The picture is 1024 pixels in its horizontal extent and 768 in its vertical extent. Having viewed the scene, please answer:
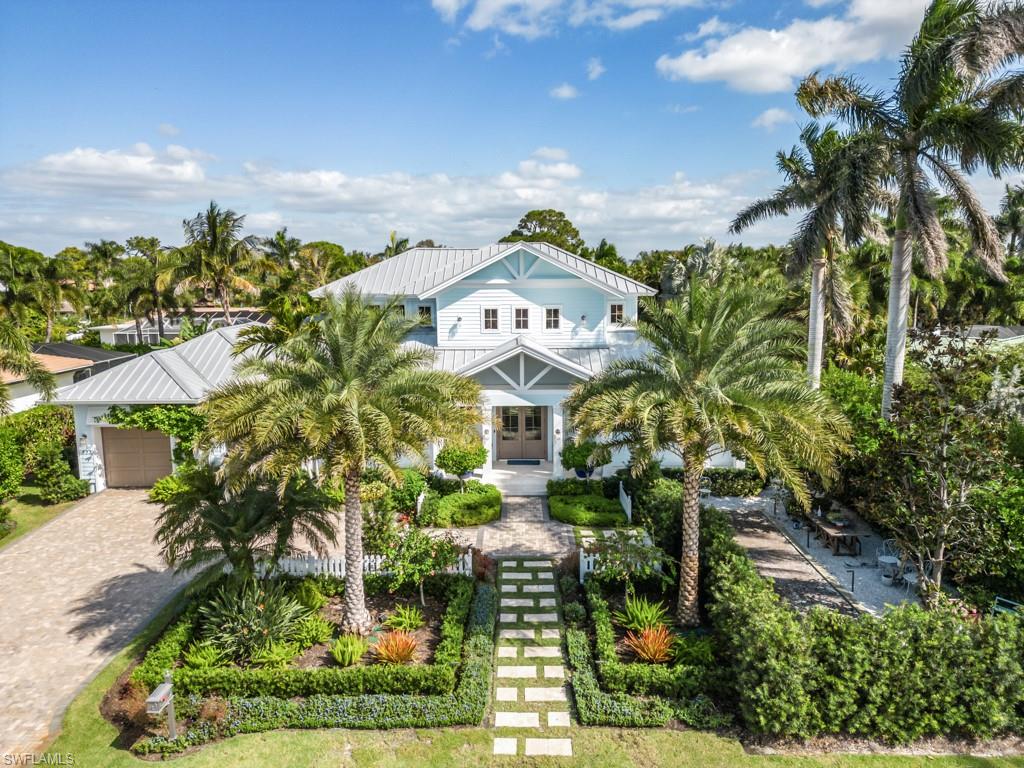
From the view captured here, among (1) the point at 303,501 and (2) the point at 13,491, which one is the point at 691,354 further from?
(2) the point at 13,491

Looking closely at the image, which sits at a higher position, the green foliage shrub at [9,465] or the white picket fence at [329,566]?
the green foliage shrub at [9,465]

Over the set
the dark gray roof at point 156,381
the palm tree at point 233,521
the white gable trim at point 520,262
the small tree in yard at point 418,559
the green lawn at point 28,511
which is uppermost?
the white gable trim at point 520,262

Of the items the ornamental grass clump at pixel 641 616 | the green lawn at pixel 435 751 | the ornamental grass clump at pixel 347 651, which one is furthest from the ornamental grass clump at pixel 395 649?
the ornamental grass clump at pixel 641 616

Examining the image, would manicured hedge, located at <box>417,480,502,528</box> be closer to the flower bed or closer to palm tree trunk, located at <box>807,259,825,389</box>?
the flower bed

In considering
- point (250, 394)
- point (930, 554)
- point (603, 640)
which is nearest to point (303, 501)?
point (250, 394)

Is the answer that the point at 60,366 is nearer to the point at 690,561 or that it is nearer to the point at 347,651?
the point at 347,651

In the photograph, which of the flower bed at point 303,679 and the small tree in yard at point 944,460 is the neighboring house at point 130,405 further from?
the small tree in yard at point 944,460

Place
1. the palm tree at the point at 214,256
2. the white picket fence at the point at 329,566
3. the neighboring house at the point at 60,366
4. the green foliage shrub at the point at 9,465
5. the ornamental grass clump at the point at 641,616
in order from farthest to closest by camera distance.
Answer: the palm tree at the point at 214,256 < the neighboring house at the point at 60,366 < the green foliage shrub at the point at 9,465 < the white picket fence at the point at 329,566 < the ornamental grass clump at the point at 641,616
